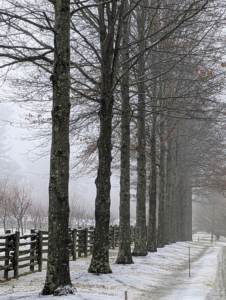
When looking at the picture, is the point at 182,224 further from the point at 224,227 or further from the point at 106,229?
the point at 106,229

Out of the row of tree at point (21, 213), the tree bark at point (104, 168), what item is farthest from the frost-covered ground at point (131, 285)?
the row of tree at point (21, 213)

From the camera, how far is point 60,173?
848 centimetres

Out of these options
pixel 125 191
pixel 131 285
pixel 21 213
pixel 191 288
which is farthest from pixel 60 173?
pixel 21 213

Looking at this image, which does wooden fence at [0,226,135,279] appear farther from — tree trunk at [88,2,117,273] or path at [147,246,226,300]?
path at [147,246,226,300]

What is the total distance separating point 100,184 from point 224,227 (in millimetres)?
57892

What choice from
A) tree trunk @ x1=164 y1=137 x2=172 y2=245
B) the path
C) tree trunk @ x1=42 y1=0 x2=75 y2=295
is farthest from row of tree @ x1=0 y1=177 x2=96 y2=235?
tree trunk @ x1=42 y1=0 x2=75 y2=295

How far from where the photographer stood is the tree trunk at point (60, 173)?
27.1 ft

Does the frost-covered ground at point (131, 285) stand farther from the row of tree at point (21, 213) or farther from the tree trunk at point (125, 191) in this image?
the row of tree at point (21, 213)

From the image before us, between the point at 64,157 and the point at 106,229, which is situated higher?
the point at 64,157

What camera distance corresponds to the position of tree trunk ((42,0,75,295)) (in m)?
8.25

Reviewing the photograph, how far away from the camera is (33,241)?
43.8 feet

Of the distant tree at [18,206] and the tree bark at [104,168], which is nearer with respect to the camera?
the tree bark at [104,168]

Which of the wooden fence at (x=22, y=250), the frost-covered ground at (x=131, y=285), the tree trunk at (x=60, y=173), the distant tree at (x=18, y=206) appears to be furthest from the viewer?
the distant tree at (x=18, y=206)

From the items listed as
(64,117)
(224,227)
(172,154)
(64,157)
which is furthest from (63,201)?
(224,227)
